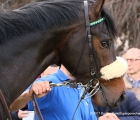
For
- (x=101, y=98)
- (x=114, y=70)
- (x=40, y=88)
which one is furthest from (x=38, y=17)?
(x=101, y=98)

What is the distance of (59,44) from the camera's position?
3.13 metres

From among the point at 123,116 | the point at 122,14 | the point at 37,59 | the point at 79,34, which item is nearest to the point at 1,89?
the point at 37,59

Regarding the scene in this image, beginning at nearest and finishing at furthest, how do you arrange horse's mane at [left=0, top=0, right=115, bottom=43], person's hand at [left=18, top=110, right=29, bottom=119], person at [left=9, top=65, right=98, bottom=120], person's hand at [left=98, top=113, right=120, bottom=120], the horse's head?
horse's mane at [left=0, top=0, right=115, bottom=43], the horse's head, person at [left=9, top=65, right=98, bottom=120], person's hand at [left=18, top=110, right=29, bottom=119], person's hand at [left=98, top=113, right=120, bottom=120]

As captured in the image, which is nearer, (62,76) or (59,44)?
(59,44)

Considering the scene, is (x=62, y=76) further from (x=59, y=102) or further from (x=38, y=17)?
(x=38, y=17)

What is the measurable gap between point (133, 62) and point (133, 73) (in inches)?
6.0

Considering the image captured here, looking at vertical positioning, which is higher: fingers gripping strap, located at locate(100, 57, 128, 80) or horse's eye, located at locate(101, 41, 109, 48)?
horse's eye, located at locate(101, 41, 109, 48)

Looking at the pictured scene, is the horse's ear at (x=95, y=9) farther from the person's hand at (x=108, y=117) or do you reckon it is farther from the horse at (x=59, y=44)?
the person's hand at (x=108, y=117)

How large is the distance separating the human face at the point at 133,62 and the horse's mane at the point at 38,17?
250cm

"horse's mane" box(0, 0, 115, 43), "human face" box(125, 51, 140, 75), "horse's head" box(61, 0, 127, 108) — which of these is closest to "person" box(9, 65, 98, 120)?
"horse's head" box(61, 0, 127, 108)

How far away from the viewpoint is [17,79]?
119 inches

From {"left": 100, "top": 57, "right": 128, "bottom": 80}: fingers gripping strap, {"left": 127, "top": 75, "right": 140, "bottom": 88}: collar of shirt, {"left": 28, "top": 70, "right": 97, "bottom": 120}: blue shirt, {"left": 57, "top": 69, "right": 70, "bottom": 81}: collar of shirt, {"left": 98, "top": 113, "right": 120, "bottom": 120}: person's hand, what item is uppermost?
{"left": 100, "top": 57, "right": 128, "bottom": 80}: fingers gripping strap

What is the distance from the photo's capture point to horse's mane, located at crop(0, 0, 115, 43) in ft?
9.74

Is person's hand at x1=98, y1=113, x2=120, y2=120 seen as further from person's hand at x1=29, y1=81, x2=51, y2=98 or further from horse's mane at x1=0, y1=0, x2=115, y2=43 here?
horse's mane at x1=0, y1=0, x2=115, y2=43
